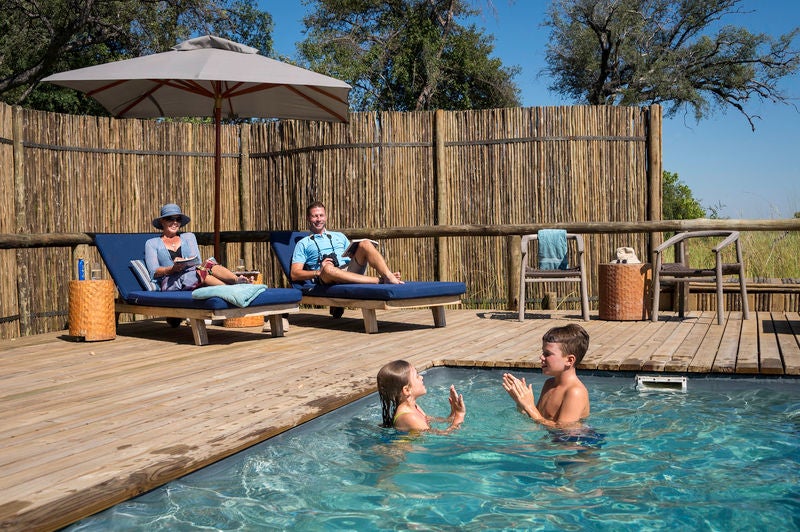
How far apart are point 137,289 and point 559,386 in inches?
156

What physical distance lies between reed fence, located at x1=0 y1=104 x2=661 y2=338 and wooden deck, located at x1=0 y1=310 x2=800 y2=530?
3.49 feet

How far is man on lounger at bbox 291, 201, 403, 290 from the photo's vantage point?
21.3ft

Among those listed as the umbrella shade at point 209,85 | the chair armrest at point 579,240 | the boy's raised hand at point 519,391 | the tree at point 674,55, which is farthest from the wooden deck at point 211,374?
the tree at point 674,55

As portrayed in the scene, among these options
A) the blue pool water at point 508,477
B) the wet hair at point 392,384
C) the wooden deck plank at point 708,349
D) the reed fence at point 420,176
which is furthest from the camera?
the reed fence at point 420,176

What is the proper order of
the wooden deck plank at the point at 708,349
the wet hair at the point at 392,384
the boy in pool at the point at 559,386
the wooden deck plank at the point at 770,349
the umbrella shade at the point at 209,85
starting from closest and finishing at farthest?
the wet hair at the point at 392,384 < the boy in pool at the point at 559,386 < the wooden deck plank at the point at 770,349 < the wooden deck plank at the point at 708,349 < the umbrella shade at the point at 209,85

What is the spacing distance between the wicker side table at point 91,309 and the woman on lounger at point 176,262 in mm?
447

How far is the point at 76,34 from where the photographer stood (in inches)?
580

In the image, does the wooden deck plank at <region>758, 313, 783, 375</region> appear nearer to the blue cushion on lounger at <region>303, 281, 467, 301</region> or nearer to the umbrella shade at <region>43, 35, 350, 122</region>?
the blue cushion on lounger at <region>303, 281, 467, 301</region>

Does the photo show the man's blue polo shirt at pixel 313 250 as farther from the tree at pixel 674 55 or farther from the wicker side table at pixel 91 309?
the tree at pixel 674 55

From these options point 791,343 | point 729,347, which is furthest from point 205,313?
point 791,343

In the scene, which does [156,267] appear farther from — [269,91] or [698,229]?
[698,229]

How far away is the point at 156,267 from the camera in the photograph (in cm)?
635

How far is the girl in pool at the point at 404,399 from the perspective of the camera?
11.0 ft

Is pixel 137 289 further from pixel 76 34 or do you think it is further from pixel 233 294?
pixel 76 34
